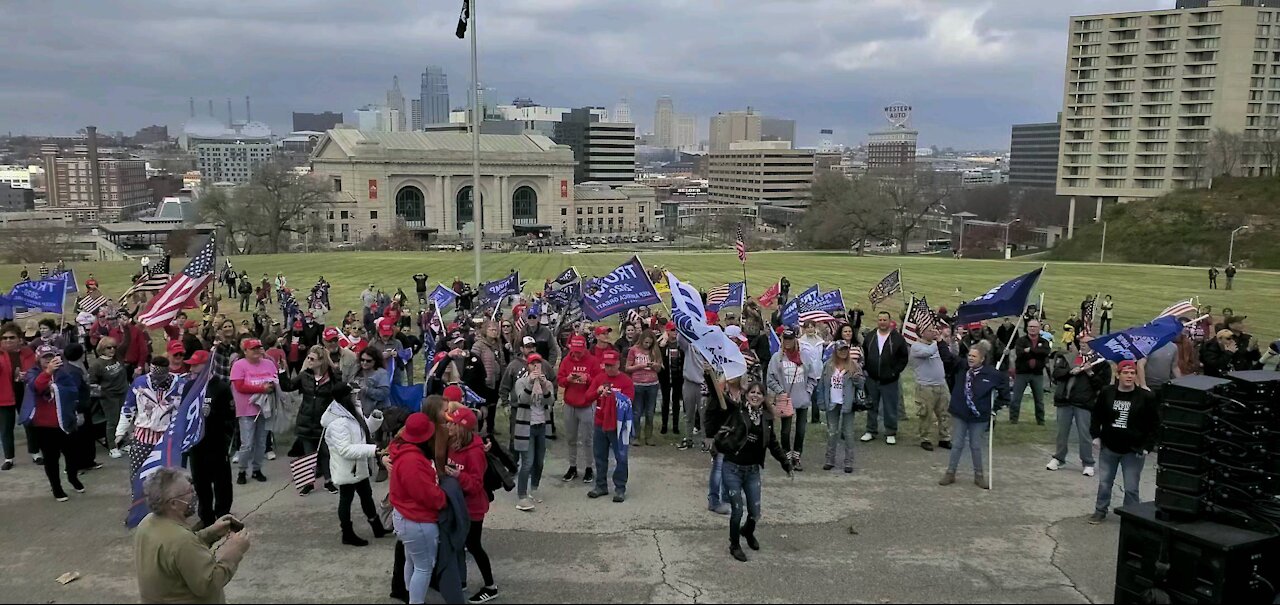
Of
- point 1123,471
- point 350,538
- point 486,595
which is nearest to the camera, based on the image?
point 486,595

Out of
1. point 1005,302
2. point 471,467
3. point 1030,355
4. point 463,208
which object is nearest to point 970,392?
point 1005,302

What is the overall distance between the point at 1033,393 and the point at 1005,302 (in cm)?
266

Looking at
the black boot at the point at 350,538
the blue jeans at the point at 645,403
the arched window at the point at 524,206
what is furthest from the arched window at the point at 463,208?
the black boot at the point at 350,538

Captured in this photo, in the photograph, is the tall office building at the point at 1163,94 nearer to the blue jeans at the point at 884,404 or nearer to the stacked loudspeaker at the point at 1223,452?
the blue jeans at the point at 884,404

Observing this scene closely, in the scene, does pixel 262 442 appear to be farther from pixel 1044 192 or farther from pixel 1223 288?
pixel 1044 192

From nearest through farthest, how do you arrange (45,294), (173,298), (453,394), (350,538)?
(453,394), (350,538), (173,298), (45,294)

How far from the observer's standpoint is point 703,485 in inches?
397

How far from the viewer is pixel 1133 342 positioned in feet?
34.4

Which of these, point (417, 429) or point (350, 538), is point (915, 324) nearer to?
point (350, 538)

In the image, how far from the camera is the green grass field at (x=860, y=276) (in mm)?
31281

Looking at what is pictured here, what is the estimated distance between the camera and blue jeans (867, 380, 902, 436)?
1198 centimetres

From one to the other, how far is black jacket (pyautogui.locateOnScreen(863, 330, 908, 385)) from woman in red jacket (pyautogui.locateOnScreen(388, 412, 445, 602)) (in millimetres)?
7400

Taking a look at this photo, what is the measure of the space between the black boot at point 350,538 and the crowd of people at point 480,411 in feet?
0.07

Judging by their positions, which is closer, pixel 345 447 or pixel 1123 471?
pixel 345 447
